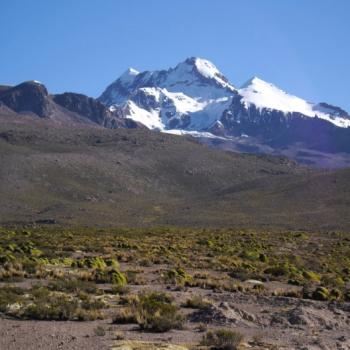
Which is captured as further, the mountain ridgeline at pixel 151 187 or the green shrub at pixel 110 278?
the mountain ridgeline at pixel 151 187

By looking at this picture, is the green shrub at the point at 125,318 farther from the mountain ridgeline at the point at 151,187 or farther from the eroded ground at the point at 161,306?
the mountain ridgeline at the point at 151,187

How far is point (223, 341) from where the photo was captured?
1324 centimetres

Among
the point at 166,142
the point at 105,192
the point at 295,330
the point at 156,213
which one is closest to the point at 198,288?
the point at 295,330

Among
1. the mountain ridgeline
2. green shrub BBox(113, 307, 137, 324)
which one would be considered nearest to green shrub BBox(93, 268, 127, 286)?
green shrub BBox(113, 307, 137, 324)

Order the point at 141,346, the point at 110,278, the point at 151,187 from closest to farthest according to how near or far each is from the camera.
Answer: the point at 141,346 < the point at 110,278 < the point at 151,187

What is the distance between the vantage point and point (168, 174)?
16062 centimetres

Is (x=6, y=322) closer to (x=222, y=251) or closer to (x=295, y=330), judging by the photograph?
(x=295, y=330)

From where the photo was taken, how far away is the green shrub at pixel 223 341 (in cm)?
1309

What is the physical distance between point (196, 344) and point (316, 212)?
98375mm

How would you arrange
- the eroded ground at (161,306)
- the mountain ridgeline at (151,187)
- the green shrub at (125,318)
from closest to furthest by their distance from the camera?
the eroded ground at (161,306), the green shrub at (125,318), the mountain ridgeline at (151,187)

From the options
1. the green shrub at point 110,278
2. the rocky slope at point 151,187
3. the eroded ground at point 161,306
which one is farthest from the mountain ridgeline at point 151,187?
the green shrub at point 110,278

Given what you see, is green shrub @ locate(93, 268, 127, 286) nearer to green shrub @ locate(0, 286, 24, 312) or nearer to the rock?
green shrub @ locate(0, 286, 24, 312)

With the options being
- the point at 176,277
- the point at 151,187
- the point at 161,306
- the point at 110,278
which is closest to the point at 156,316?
the point at 161,306

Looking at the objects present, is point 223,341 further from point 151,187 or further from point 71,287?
point 151,187
